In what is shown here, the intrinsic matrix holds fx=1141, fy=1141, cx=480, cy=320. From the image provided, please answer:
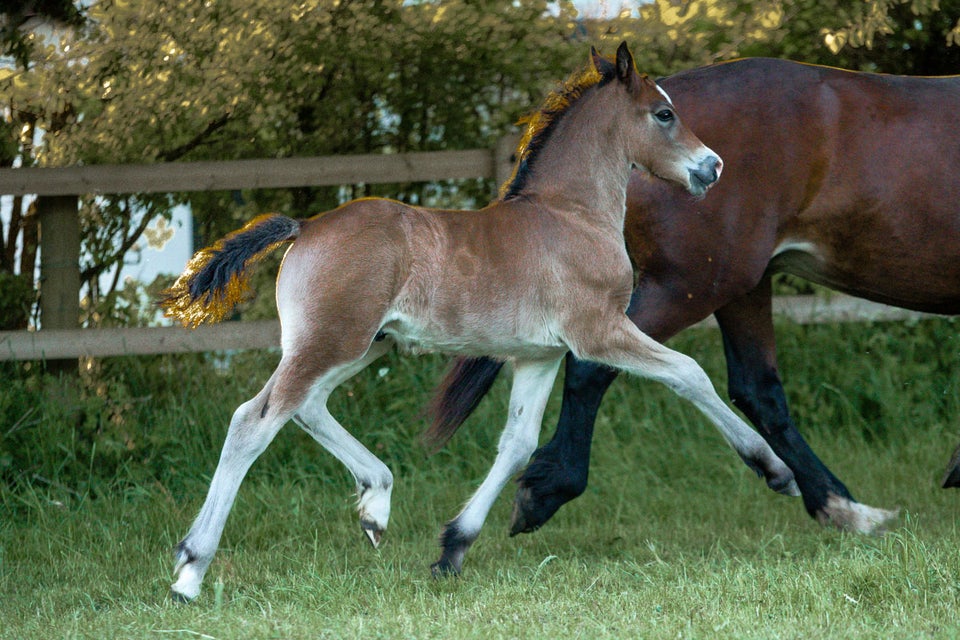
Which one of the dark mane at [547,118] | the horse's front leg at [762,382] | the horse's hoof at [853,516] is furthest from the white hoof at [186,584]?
the horse's hoof at [853,516]

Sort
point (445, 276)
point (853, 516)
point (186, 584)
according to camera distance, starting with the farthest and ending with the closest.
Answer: point (853, 516)
point (445, 276)
point (186, 584)

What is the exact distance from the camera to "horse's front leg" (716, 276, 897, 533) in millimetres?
5059

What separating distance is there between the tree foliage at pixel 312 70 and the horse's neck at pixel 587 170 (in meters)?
2.03

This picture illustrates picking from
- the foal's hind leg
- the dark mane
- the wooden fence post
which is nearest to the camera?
the foal's hind leg

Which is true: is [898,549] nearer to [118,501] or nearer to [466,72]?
[118,501]

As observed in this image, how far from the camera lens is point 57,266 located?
6141mm

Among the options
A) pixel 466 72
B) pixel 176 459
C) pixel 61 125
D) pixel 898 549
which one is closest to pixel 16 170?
pixel 61 125

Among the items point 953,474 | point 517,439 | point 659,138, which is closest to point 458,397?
point 517,439

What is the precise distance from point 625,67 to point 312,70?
3.06 meters

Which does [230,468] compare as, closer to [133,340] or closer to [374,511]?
[374,511]

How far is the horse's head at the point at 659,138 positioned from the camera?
13.1 feet

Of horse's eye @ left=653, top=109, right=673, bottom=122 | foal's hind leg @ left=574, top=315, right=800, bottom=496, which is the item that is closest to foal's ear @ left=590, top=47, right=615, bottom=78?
horse's eye @ left=653, top=109, right=673, bottom=122

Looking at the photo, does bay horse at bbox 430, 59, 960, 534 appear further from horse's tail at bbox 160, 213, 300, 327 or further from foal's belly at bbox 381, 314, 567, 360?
horse's tail at bbox 160, 213, 300, 327

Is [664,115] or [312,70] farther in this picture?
[312,70]
